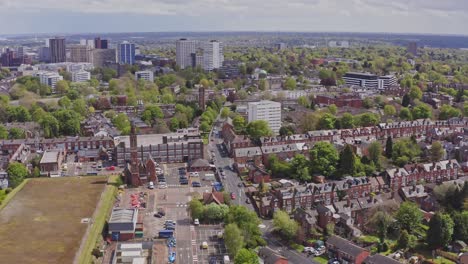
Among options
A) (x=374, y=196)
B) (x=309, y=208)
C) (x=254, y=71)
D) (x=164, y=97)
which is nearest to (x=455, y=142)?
(x=374, y=196)

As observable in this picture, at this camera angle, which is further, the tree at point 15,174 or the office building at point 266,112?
the office building at point 266,112

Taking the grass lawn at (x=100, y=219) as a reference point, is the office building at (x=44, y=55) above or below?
above

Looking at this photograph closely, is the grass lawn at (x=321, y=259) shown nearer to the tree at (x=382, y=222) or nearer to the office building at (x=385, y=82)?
the tree at (x=382, y=222)

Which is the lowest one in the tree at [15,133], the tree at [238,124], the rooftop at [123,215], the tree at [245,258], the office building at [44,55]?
the rooftop at [123,215]

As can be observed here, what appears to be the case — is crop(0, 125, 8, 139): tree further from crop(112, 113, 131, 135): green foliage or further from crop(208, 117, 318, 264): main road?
crop(208, 117, 318, 264): main road

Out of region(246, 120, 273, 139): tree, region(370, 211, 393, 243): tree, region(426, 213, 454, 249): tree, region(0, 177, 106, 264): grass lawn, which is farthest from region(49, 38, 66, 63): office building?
region(426, 213, 454, 249): tree

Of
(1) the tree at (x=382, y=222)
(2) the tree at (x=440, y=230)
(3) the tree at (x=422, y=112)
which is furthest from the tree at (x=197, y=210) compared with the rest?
(3) the tree at (x=422, y=112)

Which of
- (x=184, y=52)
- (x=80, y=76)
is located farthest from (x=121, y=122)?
(x=184, y=52)
